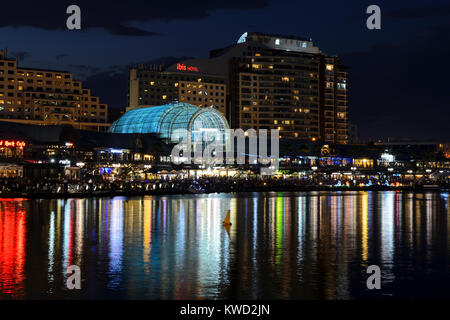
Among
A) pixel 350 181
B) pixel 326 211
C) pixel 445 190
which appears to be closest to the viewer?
pixel 326 211

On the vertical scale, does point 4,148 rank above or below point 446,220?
above

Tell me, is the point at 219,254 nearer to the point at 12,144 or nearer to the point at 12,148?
the point at 12,144

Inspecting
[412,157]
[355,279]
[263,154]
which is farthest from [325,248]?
[412,157]

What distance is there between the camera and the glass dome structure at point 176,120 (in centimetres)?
13562

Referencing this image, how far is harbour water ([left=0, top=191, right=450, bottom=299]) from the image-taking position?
25.3 meters

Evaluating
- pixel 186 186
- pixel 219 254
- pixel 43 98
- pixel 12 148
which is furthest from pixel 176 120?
pixel 219 254

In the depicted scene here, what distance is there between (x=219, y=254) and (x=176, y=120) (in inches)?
4132

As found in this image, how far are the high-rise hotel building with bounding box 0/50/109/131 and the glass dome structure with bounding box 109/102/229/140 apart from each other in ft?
94.6

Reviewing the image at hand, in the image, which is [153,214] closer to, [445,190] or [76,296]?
[76,296]

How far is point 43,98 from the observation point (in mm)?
164500

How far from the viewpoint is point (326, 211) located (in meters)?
63.1

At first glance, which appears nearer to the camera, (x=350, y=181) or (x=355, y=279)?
(x=355, y=279)

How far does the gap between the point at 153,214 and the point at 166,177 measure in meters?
55.9

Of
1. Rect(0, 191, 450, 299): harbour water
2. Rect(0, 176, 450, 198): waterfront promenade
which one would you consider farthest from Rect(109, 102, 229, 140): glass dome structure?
Rect(0, 191, 450, 299): harbour water
